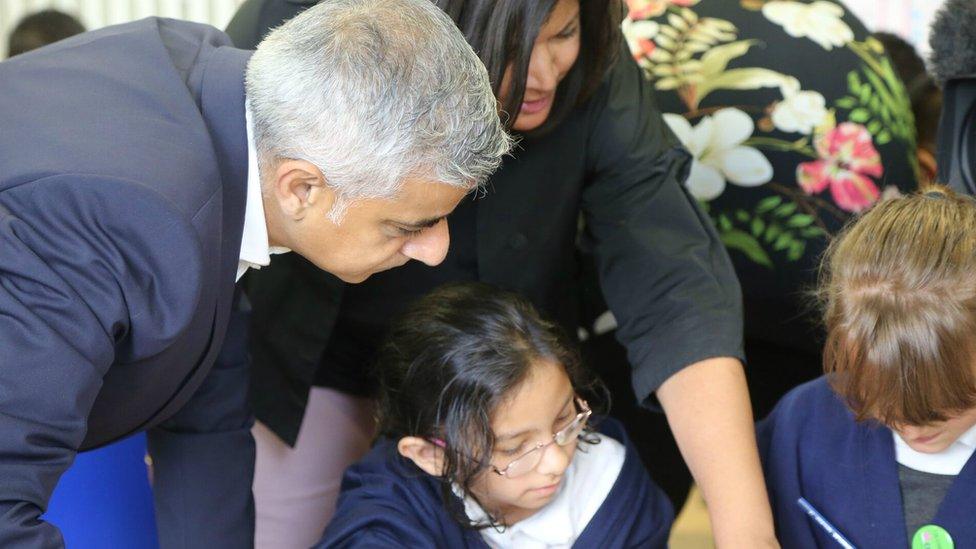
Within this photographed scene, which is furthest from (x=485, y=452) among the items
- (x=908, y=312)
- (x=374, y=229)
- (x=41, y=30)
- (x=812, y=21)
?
(x=41, y=30)

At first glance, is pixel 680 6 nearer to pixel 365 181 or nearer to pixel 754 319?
pixel 754 319

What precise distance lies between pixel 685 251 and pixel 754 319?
363mm

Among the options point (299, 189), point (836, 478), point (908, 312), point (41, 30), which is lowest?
point (41, 30)

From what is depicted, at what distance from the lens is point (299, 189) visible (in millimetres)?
1028

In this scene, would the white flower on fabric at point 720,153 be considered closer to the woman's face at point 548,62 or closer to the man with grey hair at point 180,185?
the woman's face at point 548,62

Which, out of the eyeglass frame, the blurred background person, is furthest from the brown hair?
the blurred background person

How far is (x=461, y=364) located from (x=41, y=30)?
142 cm

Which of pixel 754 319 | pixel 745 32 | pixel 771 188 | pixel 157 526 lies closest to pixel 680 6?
pixel 745 32

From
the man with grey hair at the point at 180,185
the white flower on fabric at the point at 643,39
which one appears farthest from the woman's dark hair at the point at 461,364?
the white flower on fabric at the point at 643,39

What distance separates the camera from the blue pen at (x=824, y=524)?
1.27 meters

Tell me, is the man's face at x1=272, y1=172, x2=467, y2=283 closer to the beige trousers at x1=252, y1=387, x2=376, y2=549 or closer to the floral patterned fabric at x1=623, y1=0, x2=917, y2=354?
the beige trousers at x1=252, y1=387, x2=376, y2=549

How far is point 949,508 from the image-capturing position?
1232 millimetres

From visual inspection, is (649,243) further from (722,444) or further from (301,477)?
(301,477)

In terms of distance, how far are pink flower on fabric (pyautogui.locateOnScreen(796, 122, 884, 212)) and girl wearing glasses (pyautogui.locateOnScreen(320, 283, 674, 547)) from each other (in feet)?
1.49
